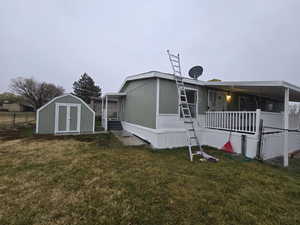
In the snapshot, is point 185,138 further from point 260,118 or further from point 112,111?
point 112,111

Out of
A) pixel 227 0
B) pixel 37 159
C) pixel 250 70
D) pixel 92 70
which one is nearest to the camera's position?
pixel 37 159

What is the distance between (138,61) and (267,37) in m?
18.8

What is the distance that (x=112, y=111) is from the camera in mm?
12227

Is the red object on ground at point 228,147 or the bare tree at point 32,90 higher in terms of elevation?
the bare tree at point 32,90

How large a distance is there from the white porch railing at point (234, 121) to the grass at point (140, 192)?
1652 mm

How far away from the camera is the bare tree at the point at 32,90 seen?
29.1 metres

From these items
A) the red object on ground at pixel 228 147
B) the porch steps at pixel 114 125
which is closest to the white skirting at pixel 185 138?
the red object on ground at pixel 228 147

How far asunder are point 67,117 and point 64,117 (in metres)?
0.17

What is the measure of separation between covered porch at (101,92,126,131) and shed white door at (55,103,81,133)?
192cm

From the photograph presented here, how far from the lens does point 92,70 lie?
3594 centimetres

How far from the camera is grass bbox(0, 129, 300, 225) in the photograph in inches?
80.2

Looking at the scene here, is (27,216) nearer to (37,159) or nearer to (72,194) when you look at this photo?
(72,194)

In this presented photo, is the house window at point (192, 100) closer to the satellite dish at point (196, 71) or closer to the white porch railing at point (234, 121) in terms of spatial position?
the white porch railing at point (234, 121)

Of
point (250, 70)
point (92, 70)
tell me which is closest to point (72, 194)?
point (250, 70)
